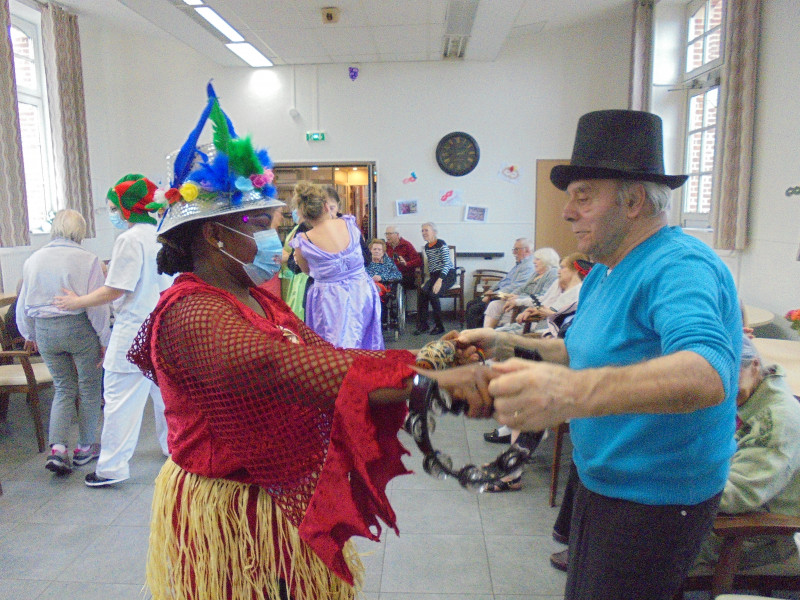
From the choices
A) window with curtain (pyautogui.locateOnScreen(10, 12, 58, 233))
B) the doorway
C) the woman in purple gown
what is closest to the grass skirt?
the woman in purple gown

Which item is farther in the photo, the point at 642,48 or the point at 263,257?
the point at 642,48

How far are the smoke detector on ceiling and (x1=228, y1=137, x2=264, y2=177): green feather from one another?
5143 millimetres

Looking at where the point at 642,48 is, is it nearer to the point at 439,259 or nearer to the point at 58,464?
the point at 439,259

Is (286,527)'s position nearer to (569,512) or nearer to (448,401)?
(448,401)

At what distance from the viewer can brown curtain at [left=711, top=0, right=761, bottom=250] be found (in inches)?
174

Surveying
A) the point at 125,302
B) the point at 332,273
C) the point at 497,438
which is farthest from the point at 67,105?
the point at 497,438

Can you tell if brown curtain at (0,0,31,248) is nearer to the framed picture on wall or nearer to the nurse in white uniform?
the nurse in white uniform

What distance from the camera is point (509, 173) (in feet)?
26.4

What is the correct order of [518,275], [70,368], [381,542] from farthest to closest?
[518,275] → [70,368] → [381,542]

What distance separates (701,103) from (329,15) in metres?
4.01

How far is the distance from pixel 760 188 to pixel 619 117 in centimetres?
399

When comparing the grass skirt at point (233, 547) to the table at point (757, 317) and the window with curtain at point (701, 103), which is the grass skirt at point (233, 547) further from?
the window with curtain at point (701, 103)

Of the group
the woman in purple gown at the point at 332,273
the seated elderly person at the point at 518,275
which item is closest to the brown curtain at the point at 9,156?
the woman in purple gown at the point at 332,273

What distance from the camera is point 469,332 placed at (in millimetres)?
1251
